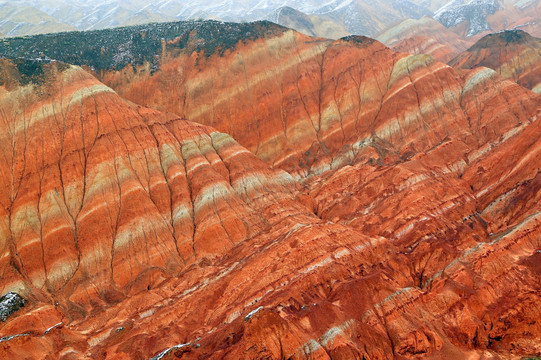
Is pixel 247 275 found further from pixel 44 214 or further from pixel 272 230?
pixel 44 214

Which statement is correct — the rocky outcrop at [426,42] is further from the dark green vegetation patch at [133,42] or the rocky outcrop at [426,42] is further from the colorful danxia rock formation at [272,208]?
the dark green vegetation patch at [133,42]

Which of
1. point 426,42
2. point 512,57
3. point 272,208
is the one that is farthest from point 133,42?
point 426,42

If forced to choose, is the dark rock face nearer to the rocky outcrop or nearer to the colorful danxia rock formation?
the colorful danxia rock formation

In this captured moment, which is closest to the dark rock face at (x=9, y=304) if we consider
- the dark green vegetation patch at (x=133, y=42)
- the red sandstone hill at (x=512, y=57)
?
the dark green vegetation patch at (x=133, y=42)

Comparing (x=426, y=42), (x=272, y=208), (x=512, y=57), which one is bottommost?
(x=272, y=208)

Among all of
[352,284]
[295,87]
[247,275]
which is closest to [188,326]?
[247,275]

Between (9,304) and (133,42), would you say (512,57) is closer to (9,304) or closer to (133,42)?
(133,42)
